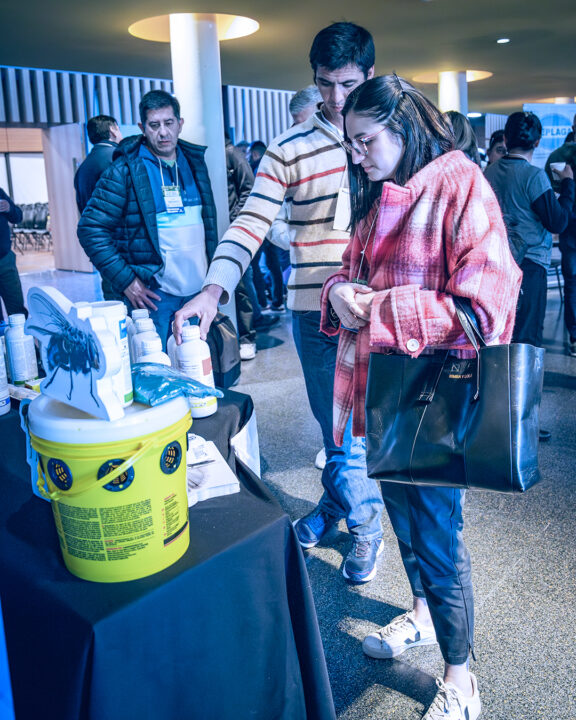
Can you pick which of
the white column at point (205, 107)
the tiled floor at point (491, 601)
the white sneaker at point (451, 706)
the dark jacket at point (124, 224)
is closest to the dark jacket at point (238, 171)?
the white column at point (205, 107)

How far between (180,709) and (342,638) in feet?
3.15

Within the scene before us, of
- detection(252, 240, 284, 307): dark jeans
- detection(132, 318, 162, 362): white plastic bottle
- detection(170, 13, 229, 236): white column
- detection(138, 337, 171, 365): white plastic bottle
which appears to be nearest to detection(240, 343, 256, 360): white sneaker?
detection(170, 13, 229, 236): white column

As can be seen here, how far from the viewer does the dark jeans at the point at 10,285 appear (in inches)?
183

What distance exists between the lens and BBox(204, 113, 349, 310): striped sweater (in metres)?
1.90

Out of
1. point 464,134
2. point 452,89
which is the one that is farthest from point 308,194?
point 452,89

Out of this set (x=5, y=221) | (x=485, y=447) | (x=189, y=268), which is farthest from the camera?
(x=5, y=221)

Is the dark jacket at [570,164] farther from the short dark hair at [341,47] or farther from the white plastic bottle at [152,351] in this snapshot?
the white plastic bottle at [152,351]

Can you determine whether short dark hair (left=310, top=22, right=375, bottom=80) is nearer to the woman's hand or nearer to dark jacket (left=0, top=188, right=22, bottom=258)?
the woman's hand

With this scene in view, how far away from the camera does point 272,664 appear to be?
107cm

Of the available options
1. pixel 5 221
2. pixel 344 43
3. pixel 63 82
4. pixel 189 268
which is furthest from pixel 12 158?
pixel 344 43

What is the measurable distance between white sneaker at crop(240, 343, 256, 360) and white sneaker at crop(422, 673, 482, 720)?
3635 millimetres

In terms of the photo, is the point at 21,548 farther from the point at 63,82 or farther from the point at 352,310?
the point at 63,82

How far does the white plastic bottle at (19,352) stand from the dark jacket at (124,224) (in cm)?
121

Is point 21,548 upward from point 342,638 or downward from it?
upward
